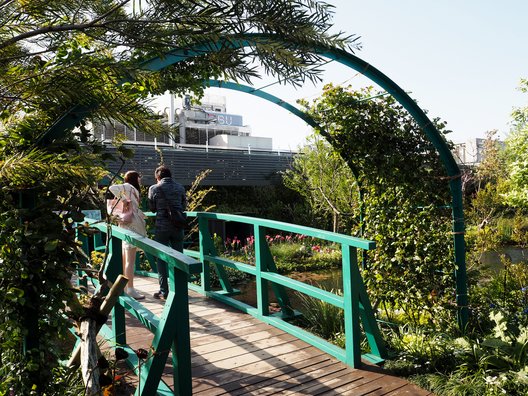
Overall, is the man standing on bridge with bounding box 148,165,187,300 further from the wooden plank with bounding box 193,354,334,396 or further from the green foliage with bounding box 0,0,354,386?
the green foliage with bounding box 0,0,354,386

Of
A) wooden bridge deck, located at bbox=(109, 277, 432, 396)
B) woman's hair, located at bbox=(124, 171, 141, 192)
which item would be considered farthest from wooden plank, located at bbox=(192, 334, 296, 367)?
woman's hair, located at bbox=(124, 171, 141, 192)

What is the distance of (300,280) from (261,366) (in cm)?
613

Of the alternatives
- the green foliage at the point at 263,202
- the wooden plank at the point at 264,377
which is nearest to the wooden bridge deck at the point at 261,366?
the wooden plank at the point at 264,377

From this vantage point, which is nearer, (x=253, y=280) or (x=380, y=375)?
(x=380, y=375)

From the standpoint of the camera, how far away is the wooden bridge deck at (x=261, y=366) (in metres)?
3.25

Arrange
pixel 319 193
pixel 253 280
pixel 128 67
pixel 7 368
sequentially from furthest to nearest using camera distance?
pixel 319 193, pixel 253 280, pixel 7 368, pixel 128 67

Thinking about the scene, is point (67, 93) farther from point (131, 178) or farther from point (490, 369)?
point (490, 369)

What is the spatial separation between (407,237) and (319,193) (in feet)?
25.7

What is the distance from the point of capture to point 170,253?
2664 mm

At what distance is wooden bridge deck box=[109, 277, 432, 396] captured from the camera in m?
3.25

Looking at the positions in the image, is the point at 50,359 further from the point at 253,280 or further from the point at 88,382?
the point at 253,280

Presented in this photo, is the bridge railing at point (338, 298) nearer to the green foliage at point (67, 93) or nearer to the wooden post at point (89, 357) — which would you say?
the wooden post at point (89, 357)

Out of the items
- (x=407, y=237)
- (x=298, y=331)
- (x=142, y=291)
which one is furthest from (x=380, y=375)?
(x=142, y=291)

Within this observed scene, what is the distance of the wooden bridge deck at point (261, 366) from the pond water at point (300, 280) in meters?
1.76
